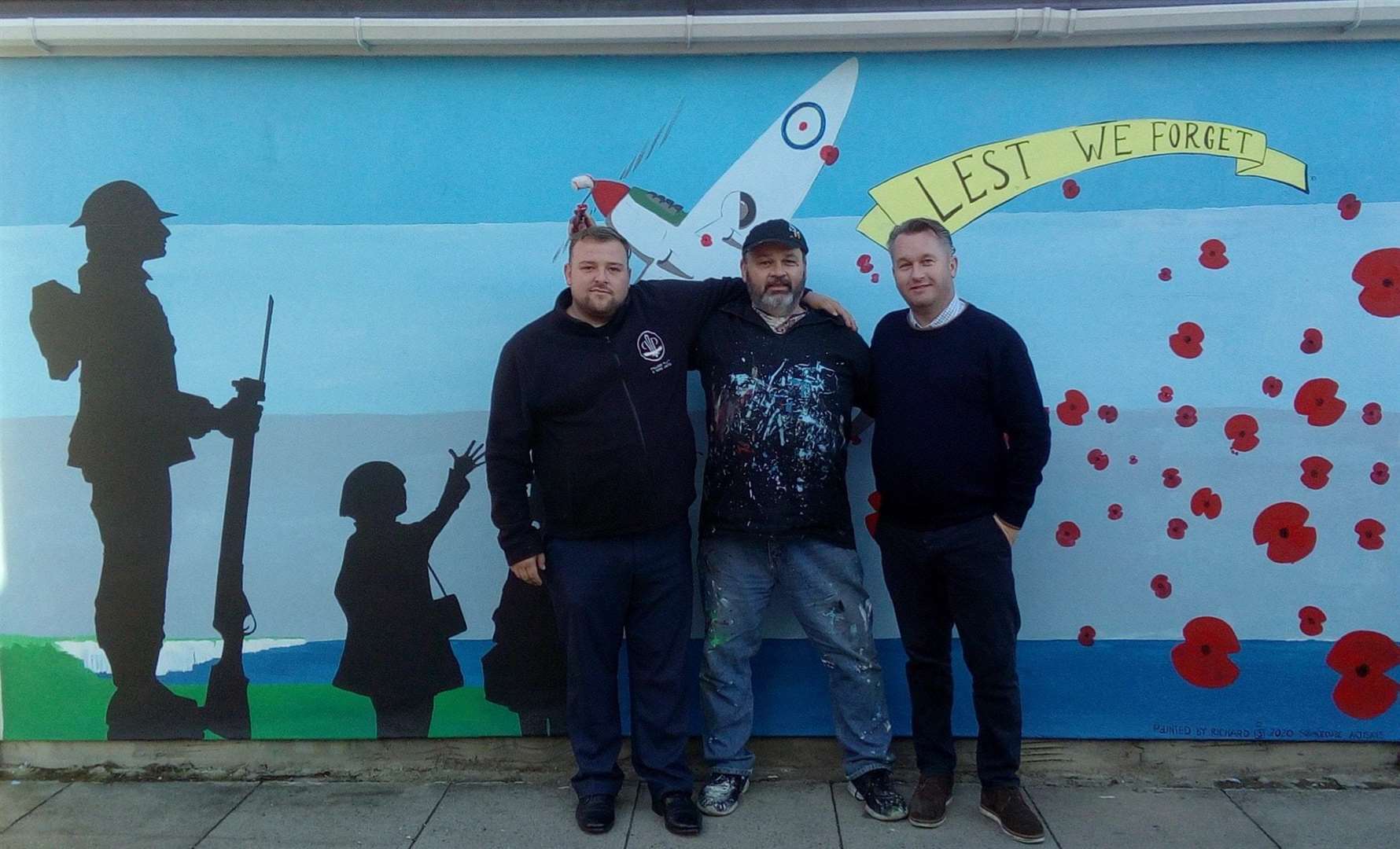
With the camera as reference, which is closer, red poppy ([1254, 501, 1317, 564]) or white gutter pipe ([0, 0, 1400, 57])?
white gutter pipe ([0, 0, 1400, 57])

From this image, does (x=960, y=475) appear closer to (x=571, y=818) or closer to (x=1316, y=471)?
(x=1316, y=471)

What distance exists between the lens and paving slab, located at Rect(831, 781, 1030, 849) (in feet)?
10.6

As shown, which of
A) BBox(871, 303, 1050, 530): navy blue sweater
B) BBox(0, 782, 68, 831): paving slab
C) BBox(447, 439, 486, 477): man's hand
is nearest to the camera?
BBox(871, 303, 1050, 530): navy blue sweater

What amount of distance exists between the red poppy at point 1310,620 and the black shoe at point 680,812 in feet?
7.50

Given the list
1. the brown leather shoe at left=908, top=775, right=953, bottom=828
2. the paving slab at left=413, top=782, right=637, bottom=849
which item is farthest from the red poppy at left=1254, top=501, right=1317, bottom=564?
the paving slab at left=413, top=782, right=637, bottom=849

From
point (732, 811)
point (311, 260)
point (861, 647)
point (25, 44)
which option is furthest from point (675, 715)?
point (25, 44)

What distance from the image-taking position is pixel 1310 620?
3627 mm

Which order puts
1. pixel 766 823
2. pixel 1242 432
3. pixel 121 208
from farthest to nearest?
pixel 121 208 → pixel 1242 432 → pixel 766 823

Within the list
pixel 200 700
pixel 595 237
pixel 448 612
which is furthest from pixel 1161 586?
pixel 200 700

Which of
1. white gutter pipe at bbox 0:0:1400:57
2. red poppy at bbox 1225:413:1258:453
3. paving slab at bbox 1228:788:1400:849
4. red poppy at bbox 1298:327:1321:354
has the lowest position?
paving slab at bbox 1228:788:1400:849

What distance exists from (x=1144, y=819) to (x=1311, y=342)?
1783 mm

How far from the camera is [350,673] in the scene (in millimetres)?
3770

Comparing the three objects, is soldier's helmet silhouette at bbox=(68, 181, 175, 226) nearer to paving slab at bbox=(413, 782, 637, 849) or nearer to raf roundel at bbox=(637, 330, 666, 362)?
raf roundel at bbox=(637, 330, 666, 362)

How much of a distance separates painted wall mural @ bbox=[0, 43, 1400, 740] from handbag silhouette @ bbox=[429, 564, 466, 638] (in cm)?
1
